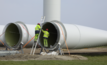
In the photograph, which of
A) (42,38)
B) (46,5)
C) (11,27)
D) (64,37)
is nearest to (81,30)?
(64,37)

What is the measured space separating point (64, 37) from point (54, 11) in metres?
9.46

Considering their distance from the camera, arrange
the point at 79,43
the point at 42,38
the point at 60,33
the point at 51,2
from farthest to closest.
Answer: the point at 51,2
the point at 42,38
the point at 79,43
the point at 60,33

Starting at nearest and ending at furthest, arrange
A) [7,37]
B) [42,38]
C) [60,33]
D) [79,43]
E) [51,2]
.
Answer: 1. [60,33]
2. [79,43]
3. [42,38]
4. [7,37]
5. [51,2]

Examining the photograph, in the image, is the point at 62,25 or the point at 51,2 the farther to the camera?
the point at 51,2

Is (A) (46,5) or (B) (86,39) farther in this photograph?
(A) (46,5)

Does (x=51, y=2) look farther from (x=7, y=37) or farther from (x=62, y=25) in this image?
(x=62, y=25)

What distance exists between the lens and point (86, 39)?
48.8ft

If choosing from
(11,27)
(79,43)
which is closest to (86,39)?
(79,43)

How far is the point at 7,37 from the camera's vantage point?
18297 mm

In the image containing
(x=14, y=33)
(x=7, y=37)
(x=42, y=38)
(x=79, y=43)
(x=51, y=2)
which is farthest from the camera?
(x=51, y=2)

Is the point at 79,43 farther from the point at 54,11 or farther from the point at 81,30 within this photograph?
the point at 54,11

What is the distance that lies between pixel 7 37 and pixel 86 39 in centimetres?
809

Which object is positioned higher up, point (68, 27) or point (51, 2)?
point (51, 2)

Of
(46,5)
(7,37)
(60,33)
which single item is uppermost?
(46,5)
